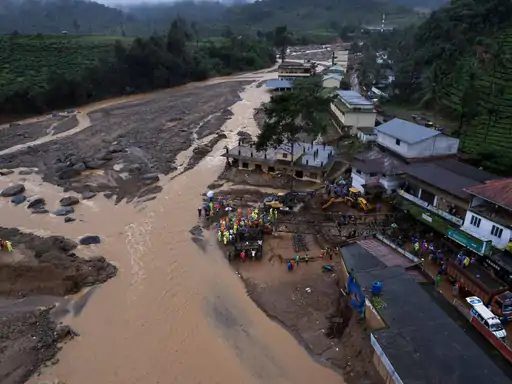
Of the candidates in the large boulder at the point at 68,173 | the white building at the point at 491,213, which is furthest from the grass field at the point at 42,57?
the white building at the point at 491,213

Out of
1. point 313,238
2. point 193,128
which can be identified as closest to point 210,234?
point 313,238

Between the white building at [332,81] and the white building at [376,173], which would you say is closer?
the white building at [376,173]

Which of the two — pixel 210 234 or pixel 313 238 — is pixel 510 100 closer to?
pixel 313 238

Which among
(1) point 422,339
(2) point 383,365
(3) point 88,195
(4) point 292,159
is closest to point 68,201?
(3) point 88,195

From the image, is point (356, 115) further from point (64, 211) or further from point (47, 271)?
point (47, 271)

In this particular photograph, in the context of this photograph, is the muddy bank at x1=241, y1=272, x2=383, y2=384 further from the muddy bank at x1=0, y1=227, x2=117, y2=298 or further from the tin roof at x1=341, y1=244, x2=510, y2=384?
the muddy bank at x1=0, y1=227, x2=117, y2=298

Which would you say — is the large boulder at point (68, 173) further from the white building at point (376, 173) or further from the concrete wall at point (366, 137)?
the concrete wall at point (366, 137)
